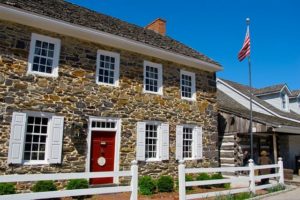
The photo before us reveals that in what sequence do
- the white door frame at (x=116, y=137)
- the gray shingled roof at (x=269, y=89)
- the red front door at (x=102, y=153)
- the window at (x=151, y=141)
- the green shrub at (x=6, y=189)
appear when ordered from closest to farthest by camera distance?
the green shrub at (x=6, y=189), the white door frame at (x=116, y=137), the red front door at (x=102, y=153), the window at (x=151, y=141), the gray shingled roof at (x=269, y=89)

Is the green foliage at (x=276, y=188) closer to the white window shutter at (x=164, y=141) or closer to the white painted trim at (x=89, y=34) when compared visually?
the white window shutter at (x=164, y=141)

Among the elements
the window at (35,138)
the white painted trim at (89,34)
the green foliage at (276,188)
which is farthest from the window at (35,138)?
the green foliage at (276,188)

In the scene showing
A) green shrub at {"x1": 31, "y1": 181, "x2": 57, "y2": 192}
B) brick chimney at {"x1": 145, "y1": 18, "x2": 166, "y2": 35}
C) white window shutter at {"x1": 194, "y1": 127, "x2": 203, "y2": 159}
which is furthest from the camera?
brick chimney at {"x1": 145, "y1": 18, "x2": 166, "y2": 35}

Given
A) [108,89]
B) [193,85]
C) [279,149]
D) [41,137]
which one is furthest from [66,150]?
[279,149]

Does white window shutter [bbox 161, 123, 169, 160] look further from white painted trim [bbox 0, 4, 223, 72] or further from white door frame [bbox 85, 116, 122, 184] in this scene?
white painted trim [bbox 0, 4, 223, 72]

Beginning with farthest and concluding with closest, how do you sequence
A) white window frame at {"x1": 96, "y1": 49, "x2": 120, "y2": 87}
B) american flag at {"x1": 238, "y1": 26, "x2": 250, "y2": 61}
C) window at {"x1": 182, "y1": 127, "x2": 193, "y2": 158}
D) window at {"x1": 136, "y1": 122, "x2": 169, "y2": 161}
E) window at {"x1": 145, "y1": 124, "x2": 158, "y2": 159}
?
american flag at {"x1": 238, "y1": 26, "x2": 250, "y2": 61}
window at {"x1": 182, "y1": 127, "x2": 193, "y2": 158}
window at {"x1": 145, "y1": 124, "x2": 158, "y2": 159}
window at {"x1": 136, "y1": 122, "x2": 169, "y2": 161}
white window frame at {"x1": 96, "y1": 49, "x2": 120, "y2": 87}

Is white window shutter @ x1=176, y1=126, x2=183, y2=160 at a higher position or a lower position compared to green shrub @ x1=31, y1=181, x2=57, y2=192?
higher

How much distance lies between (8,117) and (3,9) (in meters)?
3.57

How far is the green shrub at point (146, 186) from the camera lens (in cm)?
1118

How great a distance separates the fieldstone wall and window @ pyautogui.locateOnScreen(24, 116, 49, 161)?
370 millimetres

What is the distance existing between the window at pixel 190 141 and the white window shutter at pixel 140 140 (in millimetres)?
1991

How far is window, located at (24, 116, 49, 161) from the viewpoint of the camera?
10164 mm

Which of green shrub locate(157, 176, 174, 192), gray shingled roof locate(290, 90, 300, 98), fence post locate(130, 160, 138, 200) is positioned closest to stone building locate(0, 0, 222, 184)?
green shrub locate(157, 176, 174, 192)

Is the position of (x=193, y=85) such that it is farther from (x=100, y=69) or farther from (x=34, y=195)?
(x=34, y=195)
